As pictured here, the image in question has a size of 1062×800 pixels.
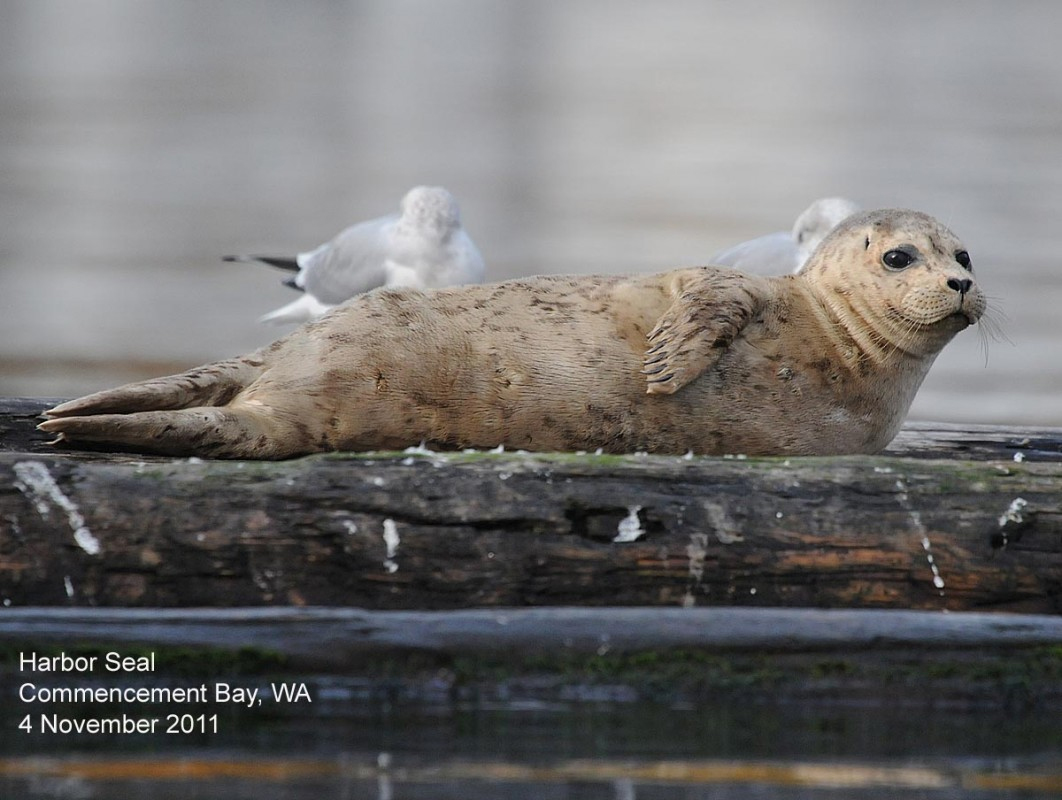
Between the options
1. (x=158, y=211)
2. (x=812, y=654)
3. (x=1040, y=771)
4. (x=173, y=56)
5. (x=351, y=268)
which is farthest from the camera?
(x=173, y=56)

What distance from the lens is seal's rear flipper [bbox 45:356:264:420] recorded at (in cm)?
486

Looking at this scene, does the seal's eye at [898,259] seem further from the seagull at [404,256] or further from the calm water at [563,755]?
the seagull at [404,256]

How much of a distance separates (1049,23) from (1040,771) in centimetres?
4318

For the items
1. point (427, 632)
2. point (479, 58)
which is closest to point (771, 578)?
point (427, 632)

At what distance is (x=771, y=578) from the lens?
13.5 ft

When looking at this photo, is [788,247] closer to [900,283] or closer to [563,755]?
[900,283]

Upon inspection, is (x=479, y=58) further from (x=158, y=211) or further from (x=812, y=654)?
(x=812, y=654)

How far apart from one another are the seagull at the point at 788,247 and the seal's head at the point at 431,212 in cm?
136

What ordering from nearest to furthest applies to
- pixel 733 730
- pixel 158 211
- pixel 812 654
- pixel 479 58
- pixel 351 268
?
pixel 733 730 → pixel 812 654 → pixel 351 268 → pixel 158 211 → pixel 479 58

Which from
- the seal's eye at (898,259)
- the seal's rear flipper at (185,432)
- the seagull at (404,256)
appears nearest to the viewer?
the seal's rear flipper at (185,432)

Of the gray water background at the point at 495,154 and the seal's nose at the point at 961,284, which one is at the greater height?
the seal's nose at the point at 961,284

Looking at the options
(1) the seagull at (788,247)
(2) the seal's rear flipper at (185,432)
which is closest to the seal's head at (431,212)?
(1) the seagull at (788,247)

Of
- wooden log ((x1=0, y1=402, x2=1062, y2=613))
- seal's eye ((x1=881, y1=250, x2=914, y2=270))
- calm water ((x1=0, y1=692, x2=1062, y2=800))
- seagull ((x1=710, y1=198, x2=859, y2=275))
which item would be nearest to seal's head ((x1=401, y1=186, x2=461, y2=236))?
seagull ((x1=710, y1=198, x2=859, y2=275))

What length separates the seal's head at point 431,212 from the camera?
935cm
